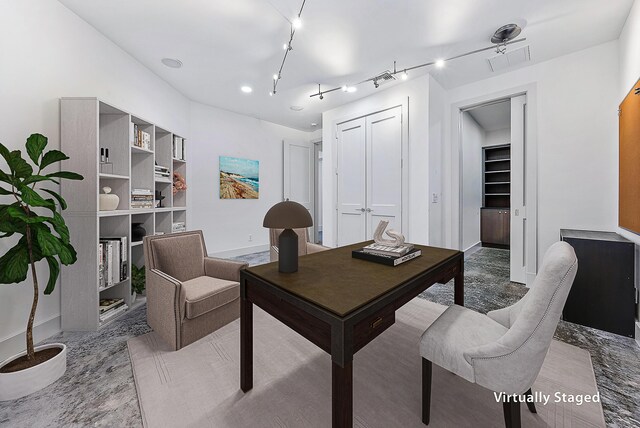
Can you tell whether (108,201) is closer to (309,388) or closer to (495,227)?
(309,388)

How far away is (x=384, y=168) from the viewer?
13.0 feet

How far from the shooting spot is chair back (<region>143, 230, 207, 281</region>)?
2.10m

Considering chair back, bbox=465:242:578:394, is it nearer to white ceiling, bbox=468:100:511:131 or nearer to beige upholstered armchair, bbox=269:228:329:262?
beige upholstered armchair, bbox=269:228:329:262

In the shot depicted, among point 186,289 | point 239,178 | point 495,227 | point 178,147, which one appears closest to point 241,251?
point 239,178

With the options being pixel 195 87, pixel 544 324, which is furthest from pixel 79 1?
pixel 544 324

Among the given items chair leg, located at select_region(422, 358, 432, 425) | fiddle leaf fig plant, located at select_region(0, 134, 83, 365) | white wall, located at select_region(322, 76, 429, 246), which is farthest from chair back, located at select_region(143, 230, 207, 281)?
white wall, located at select_region(322, 76, 429, 246)

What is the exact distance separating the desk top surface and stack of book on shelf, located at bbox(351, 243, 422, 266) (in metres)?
0.03

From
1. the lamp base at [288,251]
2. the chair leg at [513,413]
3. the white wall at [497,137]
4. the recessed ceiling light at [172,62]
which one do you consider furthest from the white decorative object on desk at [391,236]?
the white wall at [497,137]

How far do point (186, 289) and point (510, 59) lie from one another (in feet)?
14.3

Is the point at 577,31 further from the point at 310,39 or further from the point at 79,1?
the point at 79,1

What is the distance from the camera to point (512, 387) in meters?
1.00

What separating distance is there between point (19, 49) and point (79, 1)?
2.28 feet

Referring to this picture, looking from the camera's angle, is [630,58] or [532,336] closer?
[532,336]

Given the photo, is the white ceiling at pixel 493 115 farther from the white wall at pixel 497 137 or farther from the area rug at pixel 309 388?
the area rug at pixel 309 388
